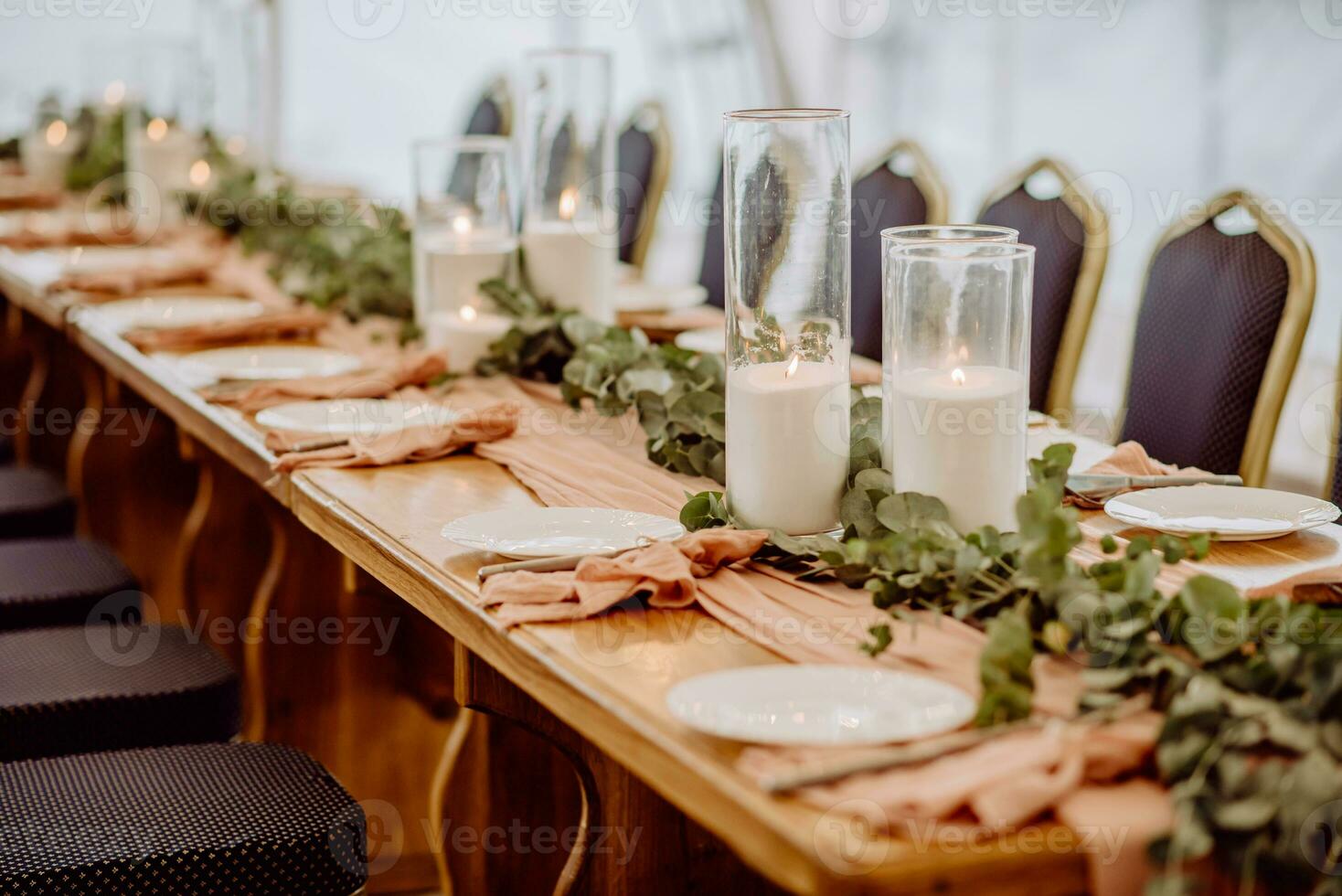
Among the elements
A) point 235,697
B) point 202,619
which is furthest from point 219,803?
point 202,619

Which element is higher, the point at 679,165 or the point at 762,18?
the point at 762,18

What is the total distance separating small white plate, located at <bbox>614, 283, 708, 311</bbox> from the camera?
2.77 metres

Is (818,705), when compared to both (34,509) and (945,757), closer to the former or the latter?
(945,757)

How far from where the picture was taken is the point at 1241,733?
0.93 metres

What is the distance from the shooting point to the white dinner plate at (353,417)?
6.21 feet

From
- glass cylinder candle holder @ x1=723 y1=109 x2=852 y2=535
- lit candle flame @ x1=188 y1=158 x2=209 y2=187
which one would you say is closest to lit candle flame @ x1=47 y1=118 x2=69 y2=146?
lit candle flame @ x1=188 y1=158 x2=209 y2=187

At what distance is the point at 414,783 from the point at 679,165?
172 inches

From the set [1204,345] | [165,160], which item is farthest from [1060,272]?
[165,160]

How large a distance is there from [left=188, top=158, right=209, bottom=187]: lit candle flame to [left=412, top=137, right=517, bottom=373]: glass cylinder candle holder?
1.55 metres

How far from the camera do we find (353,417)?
6.42 feet

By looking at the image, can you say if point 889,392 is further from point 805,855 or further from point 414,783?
point 414,783

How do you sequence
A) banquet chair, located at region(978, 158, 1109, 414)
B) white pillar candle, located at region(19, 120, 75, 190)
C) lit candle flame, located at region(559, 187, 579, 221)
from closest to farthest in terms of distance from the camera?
lit candle flame, located at region(559, 187, 579, 221) → banquet chair, located at region(978, 158, 1109, 414) → white pillar candle, located at region(19, 120, 75, 190)

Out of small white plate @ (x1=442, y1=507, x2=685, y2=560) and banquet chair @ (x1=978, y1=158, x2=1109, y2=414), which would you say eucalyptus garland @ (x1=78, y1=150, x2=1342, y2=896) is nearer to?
small white plate @ (x1=442, y1=507, x2=685, y2=560)

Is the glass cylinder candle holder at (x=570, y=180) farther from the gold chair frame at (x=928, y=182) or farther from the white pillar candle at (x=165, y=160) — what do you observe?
the white pillar candle at (x=165, y=160)
